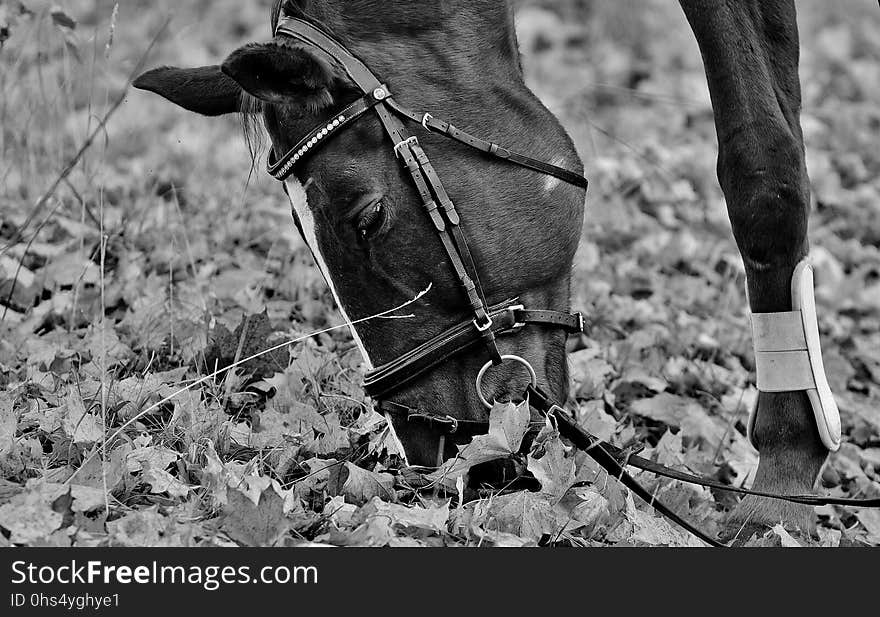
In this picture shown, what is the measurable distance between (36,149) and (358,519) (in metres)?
3.77

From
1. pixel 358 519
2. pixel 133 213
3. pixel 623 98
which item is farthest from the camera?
pixel 623 98

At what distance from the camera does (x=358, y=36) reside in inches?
120

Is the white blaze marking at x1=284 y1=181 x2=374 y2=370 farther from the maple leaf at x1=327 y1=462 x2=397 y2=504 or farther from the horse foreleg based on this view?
the horse foreleg

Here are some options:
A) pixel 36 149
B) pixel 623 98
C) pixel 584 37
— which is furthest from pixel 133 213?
pixel 584 37

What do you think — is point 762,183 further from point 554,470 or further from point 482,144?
point 554,470

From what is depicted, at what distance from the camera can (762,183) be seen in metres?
3.27

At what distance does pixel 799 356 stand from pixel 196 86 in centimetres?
205

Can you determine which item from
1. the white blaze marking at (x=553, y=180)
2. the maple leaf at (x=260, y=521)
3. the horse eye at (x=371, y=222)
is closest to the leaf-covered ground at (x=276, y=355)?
the maple leaf at (x=260, y=521)

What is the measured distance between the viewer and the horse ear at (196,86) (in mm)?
3146

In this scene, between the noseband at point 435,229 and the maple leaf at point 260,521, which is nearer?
the maple leaf at point 260,521

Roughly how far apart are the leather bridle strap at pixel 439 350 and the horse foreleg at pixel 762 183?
32.9 inches

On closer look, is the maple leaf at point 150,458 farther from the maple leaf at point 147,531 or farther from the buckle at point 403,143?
the buckle at point 403,143

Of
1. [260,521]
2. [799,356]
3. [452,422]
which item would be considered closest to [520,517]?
[452,422]

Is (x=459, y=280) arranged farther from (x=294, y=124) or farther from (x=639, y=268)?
(x=639, y=268)
